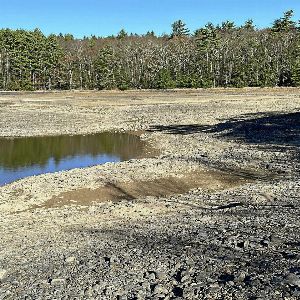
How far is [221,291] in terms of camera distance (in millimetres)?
9609

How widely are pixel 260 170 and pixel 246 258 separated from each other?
46.8 ft

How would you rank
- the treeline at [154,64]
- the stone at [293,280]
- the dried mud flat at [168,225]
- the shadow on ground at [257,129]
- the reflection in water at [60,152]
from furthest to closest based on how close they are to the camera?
1. the treeline at [154,64]
2. the shadow on ground at [257,129]
3. the reflection in water at [60,152]
4. the dried mud flat at [168,225]
5. the stone at [293,280]

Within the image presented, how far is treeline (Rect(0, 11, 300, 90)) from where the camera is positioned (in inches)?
3720

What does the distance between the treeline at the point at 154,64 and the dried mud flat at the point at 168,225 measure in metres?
58.3

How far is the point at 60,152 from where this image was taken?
35.6m

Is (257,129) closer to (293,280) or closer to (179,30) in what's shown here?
(293,280)

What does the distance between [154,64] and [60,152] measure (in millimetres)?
71491

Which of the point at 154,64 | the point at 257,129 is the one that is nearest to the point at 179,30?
the point at 154,64

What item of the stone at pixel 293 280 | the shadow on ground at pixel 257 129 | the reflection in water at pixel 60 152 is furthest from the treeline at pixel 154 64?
the stone at pixel 293 280

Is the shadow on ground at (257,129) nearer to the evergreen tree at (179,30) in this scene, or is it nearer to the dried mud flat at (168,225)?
the dried mud flat at (168,225)

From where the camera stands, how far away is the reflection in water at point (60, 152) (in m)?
29.7

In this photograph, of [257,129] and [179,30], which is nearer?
[257,129]

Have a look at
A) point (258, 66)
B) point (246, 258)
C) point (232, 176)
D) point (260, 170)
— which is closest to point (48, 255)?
point (246, 258)

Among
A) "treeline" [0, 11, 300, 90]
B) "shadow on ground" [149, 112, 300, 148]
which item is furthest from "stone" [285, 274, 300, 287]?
"treeline" [0, 11, 300, 90]
